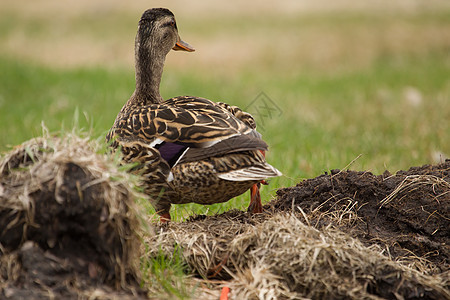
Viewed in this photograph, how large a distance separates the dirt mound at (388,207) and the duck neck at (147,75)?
1384 mm

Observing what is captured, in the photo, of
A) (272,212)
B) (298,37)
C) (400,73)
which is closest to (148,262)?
(272,212)

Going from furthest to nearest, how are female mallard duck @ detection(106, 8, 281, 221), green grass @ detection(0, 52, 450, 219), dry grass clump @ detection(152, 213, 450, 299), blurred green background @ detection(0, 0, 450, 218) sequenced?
blurred green background @ detection(0, 0, 450, 218) → green grass @ detection(0, 52, 450, 219) → female mallard duck @ detection(106, 8, 281, 221) → dry grass clump @ detection(152, 213, 450, 299)

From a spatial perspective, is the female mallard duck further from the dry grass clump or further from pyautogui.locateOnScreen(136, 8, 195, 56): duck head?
pyautogui.locateOnScreen(136, 8, 195, 56): duck head

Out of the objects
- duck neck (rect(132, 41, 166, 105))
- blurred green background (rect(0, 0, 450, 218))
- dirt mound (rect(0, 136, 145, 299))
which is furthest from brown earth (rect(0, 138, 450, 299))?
duck neck (rect(132, 41, 166, 105))

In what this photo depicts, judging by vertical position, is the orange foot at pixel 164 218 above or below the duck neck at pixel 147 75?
below

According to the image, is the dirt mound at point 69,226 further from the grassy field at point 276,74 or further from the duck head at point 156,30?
the duck head at point 156,30

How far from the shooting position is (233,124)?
390 centimetres

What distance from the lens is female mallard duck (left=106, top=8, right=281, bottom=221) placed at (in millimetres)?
3678

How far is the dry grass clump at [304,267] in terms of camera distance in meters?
2.84

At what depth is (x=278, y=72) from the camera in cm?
1533

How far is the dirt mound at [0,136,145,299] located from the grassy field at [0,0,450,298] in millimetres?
353

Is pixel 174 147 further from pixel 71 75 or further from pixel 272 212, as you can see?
pixel 71 75

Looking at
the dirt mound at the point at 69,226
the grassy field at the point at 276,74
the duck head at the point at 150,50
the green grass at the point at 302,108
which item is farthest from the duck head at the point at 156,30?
the dirt mound at the point at 69,226

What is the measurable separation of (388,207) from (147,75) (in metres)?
2.21
